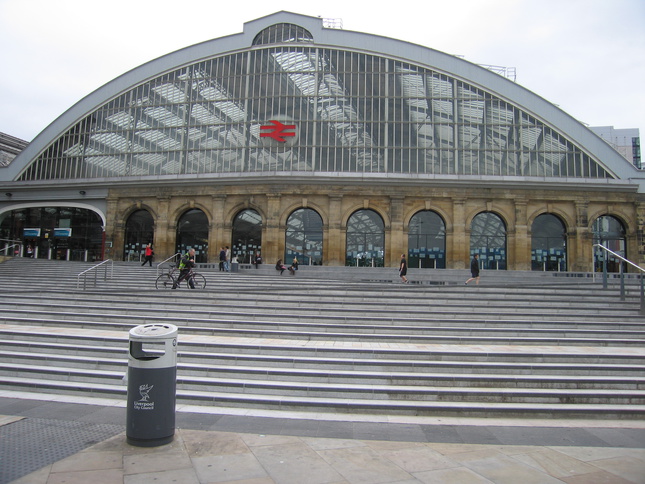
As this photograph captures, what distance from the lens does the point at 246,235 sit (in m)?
33.4

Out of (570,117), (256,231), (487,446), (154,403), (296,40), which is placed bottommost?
(487,446)

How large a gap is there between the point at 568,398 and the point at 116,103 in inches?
1507

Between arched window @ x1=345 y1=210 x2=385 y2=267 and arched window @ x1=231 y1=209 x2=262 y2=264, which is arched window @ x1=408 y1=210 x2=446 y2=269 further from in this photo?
arched window @ x1=231 y1=209 x2=262 y2=264

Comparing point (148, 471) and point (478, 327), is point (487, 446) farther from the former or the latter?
point (478, 327)

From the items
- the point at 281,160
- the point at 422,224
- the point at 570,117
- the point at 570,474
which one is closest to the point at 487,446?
the point at 570,474

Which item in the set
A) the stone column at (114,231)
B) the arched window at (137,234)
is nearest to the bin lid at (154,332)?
the arched window at (137,234)

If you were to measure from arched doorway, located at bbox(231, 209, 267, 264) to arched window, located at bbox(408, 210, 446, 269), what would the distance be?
10843 millimetres

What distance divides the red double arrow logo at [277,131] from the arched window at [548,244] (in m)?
18.4

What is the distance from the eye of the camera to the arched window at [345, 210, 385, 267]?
31.9 meters

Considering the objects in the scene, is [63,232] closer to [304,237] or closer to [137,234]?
[137,234]

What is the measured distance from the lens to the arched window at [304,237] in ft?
106

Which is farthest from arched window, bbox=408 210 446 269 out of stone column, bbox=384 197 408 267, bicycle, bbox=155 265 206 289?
bicycle, bbox=155 265 206 289

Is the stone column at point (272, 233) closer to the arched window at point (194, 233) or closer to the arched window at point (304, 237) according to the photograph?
the arched window at point (304, 237)

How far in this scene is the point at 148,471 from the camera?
217 inches
